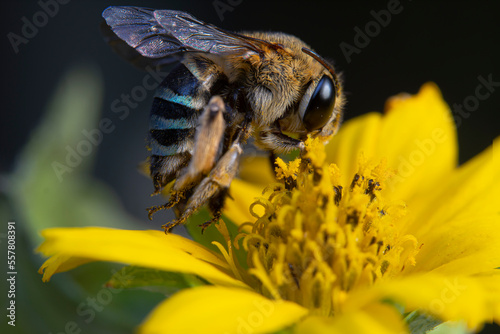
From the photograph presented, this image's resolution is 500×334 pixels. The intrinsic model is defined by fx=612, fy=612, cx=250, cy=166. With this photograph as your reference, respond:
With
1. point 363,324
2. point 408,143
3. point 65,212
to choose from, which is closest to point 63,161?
point 65,212

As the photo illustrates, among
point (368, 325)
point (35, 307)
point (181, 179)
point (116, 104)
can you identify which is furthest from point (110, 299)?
point (116, 104)

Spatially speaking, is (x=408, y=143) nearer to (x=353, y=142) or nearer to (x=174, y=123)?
(x=353, y=142)

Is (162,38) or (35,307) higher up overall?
(162,38)

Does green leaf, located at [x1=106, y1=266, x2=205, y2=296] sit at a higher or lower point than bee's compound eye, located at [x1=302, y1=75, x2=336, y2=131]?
lower

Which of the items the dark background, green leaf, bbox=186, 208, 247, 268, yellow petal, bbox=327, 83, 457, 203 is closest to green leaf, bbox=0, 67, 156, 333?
green leaf, bbox=186, 208, 247, 268

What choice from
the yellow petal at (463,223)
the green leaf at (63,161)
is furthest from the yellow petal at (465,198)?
the green leaf at (63,161)

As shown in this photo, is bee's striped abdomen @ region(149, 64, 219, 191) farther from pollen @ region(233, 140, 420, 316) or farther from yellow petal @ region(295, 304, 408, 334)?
yellow petal @ region(295, 304, 408, 334)

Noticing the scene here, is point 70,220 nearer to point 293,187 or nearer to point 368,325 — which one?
point 293,187
